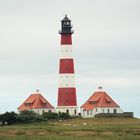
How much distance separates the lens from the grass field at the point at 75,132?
60.4 m

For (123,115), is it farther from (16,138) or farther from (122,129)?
(16,138)

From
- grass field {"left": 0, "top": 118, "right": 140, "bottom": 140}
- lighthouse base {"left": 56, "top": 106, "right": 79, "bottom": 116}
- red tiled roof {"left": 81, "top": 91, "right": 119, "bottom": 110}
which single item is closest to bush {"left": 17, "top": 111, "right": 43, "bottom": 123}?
grass field {"left": 0, "top": 118, "right": 140, "bottom": 140}

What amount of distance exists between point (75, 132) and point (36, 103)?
37716 millimetres

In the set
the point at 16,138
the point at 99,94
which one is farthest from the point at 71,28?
the point at 16,138

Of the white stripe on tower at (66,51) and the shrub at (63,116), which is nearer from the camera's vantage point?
the shrub at (63,116)

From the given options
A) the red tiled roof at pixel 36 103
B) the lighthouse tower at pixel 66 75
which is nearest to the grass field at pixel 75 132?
the lighthouse tower at pixel 66 75

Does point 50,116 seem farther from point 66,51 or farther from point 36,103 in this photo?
point 36,103

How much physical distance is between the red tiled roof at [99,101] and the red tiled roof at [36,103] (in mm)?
5386

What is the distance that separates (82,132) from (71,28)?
32.0m

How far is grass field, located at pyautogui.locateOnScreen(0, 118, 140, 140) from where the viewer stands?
6040cm

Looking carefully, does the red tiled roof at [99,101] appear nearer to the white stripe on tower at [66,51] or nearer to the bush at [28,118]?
the white stripe on tower at [66,51]

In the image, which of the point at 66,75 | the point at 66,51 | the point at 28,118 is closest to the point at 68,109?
the point at 66,75

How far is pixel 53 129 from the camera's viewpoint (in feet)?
244

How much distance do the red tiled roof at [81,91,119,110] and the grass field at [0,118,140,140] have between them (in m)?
8.26
